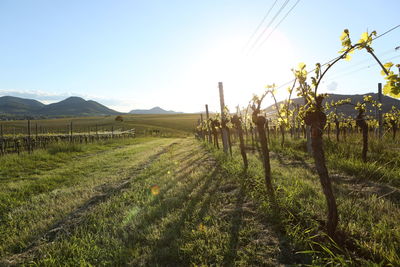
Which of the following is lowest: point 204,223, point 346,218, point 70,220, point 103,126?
point 70,220

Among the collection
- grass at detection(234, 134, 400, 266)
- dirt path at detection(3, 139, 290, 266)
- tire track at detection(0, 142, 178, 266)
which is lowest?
tire track at detection(0, 142, 178, 266)

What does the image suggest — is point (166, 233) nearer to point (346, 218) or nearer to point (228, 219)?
point (228, 219)

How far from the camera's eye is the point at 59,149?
50.0 feet

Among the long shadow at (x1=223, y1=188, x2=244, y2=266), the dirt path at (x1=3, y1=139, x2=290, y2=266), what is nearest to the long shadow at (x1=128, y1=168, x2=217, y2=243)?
the dirt path at (x1=3, y1=139, x2=290, y2=266)

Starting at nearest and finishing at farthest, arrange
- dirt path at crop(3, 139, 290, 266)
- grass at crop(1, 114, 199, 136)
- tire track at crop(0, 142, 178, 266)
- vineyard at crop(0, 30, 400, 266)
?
vineyard at crop(0, 30, 400, 266) < dirt path at crop(3, 139, 290, 266) < tire track at crop(0, 142, 178, 266) < grass at crop(1, 114, 199, 136)

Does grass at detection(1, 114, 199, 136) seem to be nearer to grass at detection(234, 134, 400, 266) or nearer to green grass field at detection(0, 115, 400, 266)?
green grass field at detection(0, 115, 400, 266)

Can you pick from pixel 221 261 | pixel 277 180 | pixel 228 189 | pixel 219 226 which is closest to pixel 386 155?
pixel 277 180

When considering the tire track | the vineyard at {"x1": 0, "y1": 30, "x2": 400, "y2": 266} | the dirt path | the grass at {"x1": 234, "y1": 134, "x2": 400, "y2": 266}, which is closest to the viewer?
the grass at {"x1": 234, "y1": 134, "x2": 400, "y2": 266}

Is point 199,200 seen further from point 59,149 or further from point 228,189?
point 59,149

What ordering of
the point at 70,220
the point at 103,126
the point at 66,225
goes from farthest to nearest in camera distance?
1. the point at 103,126
2. the point at 70,220
3. the point at 66,225

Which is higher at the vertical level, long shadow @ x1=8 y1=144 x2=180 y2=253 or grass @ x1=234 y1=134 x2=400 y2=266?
grass @ x1=234 y1=134 x2=400 y2=266

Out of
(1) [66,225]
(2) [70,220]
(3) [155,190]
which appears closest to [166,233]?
(1) [66,225]

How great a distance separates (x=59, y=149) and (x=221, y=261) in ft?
52.9

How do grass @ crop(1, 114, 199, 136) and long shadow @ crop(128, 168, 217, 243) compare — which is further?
grass @ crop(1, 114, 199, 136)
